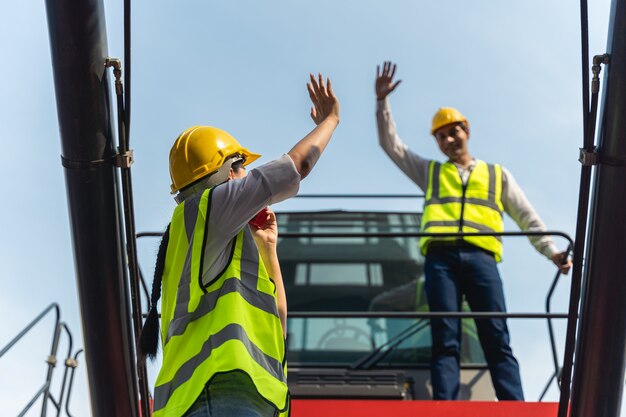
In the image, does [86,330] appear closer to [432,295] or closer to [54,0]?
[54,0]

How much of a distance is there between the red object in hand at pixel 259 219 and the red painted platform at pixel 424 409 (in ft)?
6.67

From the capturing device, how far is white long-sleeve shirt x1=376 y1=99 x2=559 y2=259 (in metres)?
7.55

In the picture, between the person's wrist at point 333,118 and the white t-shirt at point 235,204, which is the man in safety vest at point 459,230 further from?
the white t-shirt at point 235,204

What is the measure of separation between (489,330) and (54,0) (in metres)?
3.79

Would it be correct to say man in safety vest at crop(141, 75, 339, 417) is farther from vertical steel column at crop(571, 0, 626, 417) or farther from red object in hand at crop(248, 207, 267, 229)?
vertical steel column at crop(571, 0, 626, 417)

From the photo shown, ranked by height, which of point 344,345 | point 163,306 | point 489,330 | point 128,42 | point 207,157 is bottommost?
point 344,345

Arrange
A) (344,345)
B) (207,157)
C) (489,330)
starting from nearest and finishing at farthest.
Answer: (207,157), (489,330), (344,345)

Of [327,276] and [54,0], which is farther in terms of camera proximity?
[327,276]

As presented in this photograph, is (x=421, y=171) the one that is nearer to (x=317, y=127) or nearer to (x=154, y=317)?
(x=317, y=127)

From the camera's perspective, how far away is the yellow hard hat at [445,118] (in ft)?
26.0

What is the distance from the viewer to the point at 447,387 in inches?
255

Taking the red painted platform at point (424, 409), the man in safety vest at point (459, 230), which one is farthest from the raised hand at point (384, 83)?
the red painted platform at point (424, 409)

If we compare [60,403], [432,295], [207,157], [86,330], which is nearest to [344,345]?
[432,295]

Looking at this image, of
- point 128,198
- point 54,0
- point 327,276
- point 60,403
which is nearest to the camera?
point 54,0
